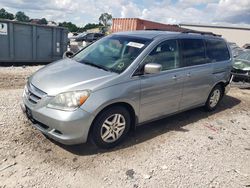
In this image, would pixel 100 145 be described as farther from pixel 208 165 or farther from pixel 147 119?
pixel 208 165

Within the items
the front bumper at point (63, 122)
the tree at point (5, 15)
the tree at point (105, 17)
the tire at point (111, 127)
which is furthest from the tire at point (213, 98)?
the tree at point (105, 17)

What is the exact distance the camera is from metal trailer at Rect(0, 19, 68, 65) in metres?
10.1

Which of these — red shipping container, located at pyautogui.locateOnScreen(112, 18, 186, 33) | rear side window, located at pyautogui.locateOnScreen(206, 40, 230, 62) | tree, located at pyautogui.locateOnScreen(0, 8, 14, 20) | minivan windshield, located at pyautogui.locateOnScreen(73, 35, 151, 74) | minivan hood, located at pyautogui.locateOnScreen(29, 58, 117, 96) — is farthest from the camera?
tree, located at pyautogui.locateOnScreen(0, 8, 14, 20)

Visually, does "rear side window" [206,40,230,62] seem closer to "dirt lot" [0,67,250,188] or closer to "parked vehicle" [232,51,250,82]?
"dirt lot" [0,67,250,188]

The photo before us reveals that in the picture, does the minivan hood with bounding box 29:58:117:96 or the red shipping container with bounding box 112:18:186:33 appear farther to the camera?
the red shipping container with bounding box 112:18:186:33

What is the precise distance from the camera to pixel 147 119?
4.34 m

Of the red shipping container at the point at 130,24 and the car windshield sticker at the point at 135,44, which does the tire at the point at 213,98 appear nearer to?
the car windshield sticker at the point at 135,44

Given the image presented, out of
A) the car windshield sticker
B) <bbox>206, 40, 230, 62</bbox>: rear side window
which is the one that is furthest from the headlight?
<bbox>206, 40, 230, 62</bbox>: rear side window

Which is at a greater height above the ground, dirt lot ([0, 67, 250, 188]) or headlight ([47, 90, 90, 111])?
headlight ([47, 90, 90, 111])

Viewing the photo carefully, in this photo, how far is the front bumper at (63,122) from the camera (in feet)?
11.0

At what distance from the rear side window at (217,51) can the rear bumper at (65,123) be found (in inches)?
133

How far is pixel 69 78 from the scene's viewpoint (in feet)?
12.1

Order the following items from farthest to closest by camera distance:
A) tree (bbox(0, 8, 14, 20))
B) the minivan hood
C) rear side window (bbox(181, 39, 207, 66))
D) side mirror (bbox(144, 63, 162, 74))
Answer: tree (bbox(0, 8, 14, 20)) < rear side window (bbox(181, 39, 207, 66)) < side mirror (bbox(144, 63, 162, 74)) < the minivan hood

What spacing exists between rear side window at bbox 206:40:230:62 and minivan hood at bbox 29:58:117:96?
109 inches
